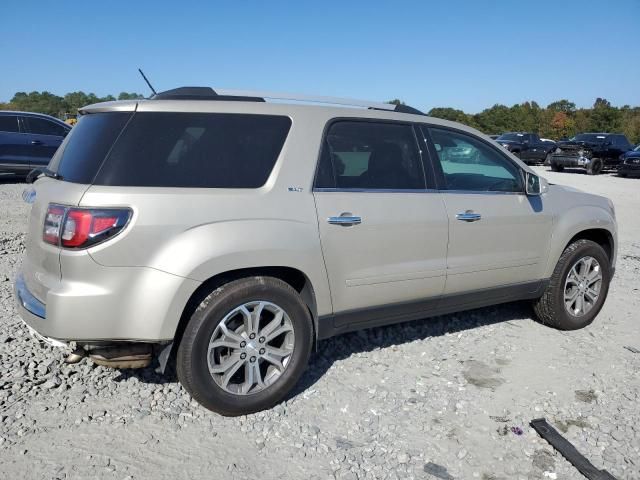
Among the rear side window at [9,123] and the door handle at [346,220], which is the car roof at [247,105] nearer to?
the door handle at [346,220]

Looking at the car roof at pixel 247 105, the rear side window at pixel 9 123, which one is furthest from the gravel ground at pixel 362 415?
the rear side window at pixel 9 123

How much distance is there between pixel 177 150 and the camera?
300 cm

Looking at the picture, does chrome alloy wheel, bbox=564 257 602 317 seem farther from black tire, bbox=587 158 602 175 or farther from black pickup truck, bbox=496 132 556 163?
black pickup truck, bbox=496 132 556 163

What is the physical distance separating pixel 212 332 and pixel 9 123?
11.8 meters

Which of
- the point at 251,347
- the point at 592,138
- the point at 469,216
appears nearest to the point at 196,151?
the point at 251,347

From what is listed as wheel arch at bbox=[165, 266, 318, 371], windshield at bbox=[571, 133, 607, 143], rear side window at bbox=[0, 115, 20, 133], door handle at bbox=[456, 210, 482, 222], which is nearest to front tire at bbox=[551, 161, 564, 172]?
windshield at bbox=[571, 133, 607, 143]

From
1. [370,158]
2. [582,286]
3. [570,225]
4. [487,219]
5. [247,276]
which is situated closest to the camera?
[247,276]

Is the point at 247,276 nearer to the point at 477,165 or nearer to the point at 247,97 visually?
the point at 247,97

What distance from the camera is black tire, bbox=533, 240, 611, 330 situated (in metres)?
4.52

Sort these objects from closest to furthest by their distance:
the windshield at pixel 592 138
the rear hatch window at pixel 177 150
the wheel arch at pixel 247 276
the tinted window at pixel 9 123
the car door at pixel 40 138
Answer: the rear hatch window at pixel 177 150
the wheel arch at pixel 247 276
the tinted window at pixel 9 123
the car door at pixel 40 138
the windshield at pixel 592 138

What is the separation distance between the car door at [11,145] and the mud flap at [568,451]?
41.6 ft

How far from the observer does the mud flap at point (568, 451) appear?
107 inches

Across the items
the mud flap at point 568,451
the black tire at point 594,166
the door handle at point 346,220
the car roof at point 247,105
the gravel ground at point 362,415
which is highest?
the car roof at point 247,105

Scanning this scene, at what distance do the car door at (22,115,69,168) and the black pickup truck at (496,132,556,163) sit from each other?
61.1 feet
